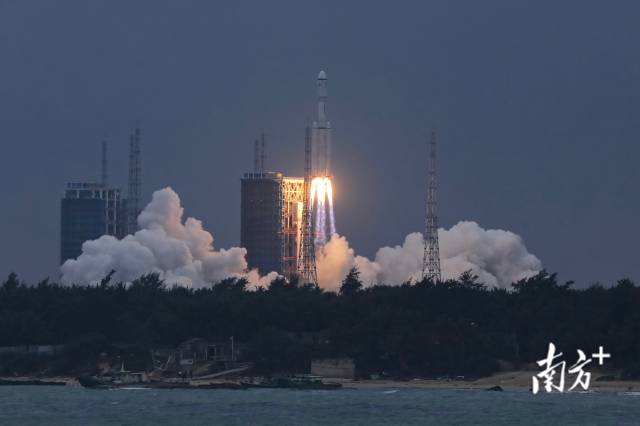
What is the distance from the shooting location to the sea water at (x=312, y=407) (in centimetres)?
13475

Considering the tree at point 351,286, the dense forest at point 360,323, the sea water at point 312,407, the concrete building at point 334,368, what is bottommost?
the sea water at point 312,407

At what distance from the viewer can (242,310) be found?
178m

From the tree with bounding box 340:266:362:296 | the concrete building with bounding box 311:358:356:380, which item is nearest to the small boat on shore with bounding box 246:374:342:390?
the concrete building with bounding box 311:358:356:380

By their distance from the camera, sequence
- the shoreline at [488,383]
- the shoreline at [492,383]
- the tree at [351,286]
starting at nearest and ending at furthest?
1. the shoreline at [488,383]
2. the shoreline at [492,383]
3. the tree at [351,286]

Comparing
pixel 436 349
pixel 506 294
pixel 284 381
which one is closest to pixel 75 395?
pixel 284 381

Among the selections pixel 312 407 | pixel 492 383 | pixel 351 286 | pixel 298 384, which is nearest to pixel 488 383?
pixel 492 383

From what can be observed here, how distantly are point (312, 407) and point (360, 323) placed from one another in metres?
28.6

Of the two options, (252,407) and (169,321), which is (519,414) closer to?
(252,407)

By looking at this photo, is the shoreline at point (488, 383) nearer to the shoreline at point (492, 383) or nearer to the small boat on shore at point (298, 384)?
the shoreline at point (492, 383)

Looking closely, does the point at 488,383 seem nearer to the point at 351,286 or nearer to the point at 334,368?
the point at 334,368

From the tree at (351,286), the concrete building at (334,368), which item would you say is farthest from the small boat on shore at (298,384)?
the tree at (351,286)

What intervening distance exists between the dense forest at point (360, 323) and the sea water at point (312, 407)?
7.62 metres

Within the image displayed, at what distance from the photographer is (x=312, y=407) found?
14325cm

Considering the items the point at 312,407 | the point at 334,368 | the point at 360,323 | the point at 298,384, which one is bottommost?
the point at 312,407
